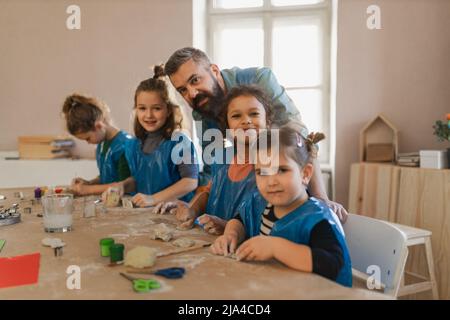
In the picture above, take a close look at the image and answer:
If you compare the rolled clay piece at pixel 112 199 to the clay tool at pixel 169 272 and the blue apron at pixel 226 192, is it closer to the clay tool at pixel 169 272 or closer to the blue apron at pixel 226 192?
the blue apron at pixel 226 192

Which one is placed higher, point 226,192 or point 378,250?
point 226,192

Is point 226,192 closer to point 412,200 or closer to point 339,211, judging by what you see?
point 339,211

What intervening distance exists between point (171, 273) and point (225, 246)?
172 mm

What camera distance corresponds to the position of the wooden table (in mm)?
631

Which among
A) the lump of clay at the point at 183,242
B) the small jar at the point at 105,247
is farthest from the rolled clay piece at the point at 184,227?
the small jar at the point at 105,247

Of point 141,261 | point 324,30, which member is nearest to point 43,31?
point 324,30

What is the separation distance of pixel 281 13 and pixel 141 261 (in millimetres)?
2634

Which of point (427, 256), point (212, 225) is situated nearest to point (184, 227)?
point (212, 225)

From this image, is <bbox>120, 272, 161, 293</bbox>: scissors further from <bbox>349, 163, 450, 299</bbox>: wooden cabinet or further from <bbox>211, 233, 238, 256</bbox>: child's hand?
<bbox>349, 163, 450, 299</bbox>: wooden cabinet

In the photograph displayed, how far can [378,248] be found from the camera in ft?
3.30

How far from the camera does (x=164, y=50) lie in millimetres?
2945

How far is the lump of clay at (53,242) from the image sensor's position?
2.98 feet

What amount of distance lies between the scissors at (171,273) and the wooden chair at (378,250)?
18.5 inches
